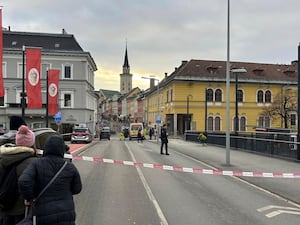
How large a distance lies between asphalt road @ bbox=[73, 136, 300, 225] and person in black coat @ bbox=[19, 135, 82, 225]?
3016 millimetres

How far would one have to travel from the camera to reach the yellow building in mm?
65562

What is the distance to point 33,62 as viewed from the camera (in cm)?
2419

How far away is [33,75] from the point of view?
2467cm

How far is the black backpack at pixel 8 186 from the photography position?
171 inches

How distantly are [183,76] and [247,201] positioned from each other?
56772 mm

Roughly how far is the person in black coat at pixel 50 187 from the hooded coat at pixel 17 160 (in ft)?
1.14

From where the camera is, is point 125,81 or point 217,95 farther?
point 125,81

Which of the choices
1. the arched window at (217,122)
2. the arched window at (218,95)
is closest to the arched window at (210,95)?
the arched window at (218,95)

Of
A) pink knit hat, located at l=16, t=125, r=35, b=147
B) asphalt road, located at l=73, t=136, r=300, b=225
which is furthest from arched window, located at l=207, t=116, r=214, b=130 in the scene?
pink knit hat, located at l=16, t=125, r=35, b=147

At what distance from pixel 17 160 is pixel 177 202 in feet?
17.3

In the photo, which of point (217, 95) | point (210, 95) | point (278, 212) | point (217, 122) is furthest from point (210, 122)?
point (278, 212)

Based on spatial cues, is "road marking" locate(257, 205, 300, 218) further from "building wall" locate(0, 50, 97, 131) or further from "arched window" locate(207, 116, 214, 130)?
"arched window" locate(207, 116, 214, 130)

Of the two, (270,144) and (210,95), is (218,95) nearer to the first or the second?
(210,95)

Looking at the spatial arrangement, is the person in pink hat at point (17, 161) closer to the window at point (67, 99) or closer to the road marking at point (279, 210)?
the road marking at point (279, 210)
